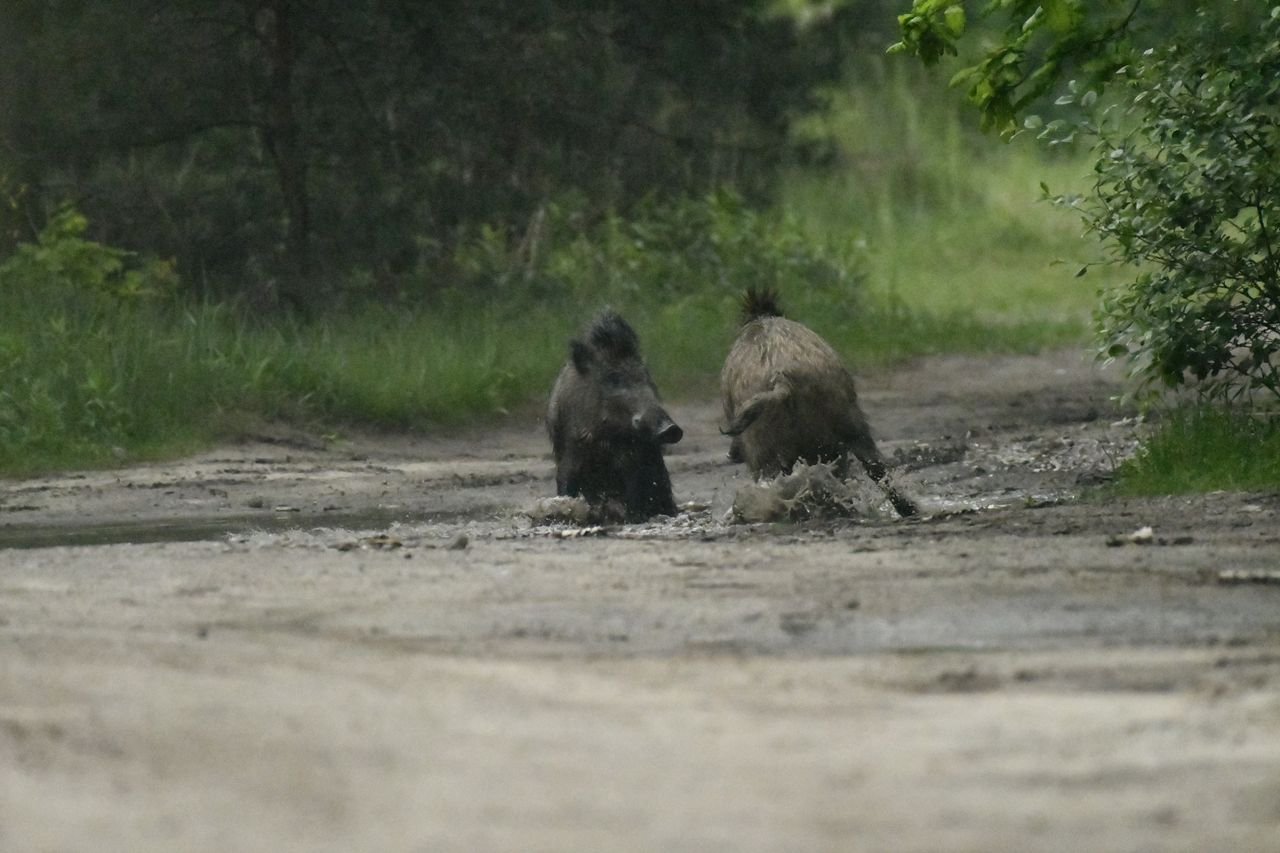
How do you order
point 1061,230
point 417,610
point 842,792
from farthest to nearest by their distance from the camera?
point 1061,230
point 417,610
point 842,792

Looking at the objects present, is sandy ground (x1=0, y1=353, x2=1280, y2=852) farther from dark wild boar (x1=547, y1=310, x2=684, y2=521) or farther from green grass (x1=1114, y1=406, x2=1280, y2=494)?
dark wild boar (x1=547, y1=310, x2=684, y2=521)

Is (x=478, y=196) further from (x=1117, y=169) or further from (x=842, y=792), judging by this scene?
(x=842, y=792)

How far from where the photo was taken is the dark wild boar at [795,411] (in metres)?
9.98

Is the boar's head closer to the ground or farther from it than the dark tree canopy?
closer to the ground

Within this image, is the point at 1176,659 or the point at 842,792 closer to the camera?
the point at 842,792

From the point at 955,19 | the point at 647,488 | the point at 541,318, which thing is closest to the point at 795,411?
the point at 647,488

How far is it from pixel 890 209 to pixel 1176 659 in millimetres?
26807

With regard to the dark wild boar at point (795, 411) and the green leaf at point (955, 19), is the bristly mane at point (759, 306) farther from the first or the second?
the green leaf at point (955, 19)

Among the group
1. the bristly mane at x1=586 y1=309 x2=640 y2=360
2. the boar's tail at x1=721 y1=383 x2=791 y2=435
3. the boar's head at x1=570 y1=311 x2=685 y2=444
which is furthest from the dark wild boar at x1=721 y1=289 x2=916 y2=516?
the bristly mane at x1=586 y1=309 x2=640 y2=360

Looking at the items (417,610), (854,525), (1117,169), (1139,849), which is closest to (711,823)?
(1139,849)

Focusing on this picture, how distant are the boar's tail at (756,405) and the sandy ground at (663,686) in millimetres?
494

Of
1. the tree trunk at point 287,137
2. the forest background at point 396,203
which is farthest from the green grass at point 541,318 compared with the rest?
the tree trunk at point 287,137

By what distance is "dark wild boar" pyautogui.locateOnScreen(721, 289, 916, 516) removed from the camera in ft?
32.7

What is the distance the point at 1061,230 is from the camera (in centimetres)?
3188
